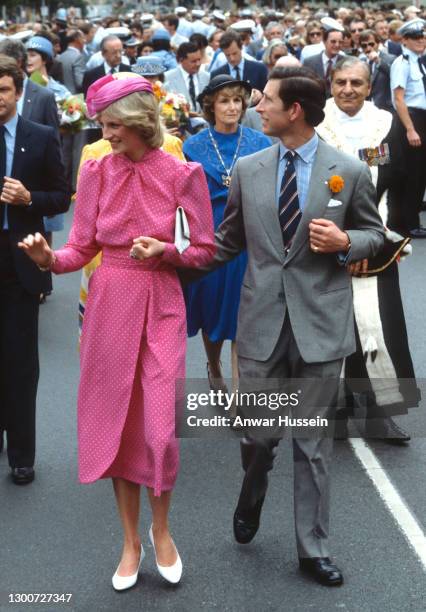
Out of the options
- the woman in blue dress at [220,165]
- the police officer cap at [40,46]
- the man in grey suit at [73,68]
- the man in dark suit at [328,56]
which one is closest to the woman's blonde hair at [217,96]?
the woman in blue dress at [220,165]

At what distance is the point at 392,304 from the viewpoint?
613 centimetres

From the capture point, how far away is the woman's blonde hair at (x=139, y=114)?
14.0ft

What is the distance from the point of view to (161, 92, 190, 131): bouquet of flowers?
822 centimetres

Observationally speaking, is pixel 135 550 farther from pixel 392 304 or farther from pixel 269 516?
pixel 392 304

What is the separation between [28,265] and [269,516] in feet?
5.26

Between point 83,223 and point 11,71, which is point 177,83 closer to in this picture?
point 11,71

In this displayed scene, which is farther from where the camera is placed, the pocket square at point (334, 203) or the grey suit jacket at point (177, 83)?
the grey suit jacket at point (177, 83)

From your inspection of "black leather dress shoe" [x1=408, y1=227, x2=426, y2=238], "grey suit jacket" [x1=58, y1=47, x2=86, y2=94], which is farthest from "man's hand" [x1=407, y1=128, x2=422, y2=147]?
"grey suit jacket" [x1=58, y1=47, x2=86, y2=94]

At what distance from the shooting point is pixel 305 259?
14.5 feet

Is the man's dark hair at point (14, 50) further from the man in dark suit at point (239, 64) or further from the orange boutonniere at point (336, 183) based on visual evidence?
the man in dark suit at point (239, 64)

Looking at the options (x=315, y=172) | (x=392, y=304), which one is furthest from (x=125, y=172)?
(x=392, y=304)

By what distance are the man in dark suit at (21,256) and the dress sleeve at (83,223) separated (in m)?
0.89

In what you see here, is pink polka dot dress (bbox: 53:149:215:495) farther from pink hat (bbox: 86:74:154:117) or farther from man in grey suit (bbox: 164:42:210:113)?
man in grey suit (bbox: 164:42:210:113)

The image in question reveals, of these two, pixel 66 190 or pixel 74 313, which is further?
pixel 74 313
